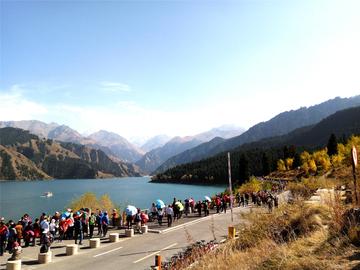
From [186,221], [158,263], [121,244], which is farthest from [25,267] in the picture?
[186,221]

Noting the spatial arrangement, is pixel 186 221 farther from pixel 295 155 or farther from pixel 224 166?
pixel 224 166

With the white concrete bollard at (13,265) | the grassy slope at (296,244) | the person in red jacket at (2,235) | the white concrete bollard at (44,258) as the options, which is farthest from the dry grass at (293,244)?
the person in red jacket at (2,235)

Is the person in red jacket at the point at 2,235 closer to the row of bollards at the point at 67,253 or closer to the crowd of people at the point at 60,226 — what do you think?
the crowd of people at the point at 60,226

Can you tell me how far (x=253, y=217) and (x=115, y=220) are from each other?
16576mm

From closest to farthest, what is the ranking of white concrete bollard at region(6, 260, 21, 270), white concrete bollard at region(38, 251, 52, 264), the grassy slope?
the grassy slope
white concrete bollard at region(6, 260, 21, 270)
white concrete bollard at region(38, 251, 52, 264)

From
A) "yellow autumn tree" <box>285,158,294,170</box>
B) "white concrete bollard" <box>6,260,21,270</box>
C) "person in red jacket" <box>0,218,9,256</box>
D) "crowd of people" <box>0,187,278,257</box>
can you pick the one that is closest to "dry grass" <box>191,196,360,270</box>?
"crowd of people" <box>0,187,278,257</box>

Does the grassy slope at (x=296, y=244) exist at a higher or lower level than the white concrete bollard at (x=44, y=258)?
higher

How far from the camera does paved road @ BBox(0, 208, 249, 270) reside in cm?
1541

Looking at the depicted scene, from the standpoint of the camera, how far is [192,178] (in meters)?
195

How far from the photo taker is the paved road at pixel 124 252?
15406mm

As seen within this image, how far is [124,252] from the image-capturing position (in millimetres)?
17984

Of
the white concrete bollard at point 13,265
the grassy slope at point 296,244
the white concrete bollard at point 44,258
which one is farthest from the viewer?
the white concrete bollard at point 44,258

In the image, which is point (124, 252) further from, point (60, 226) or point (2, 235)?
point (2, 235)

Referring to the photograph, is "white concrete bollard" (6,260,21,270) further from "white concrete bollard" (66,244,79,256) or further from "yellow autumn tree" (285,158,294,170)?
"yellow autumn tree" (285,158,294,170)
